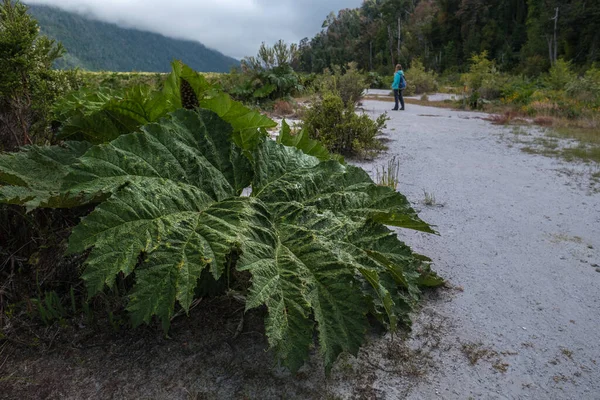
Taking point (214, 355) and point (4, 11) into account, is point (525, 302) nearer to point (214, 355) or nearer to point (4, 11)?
point (214, 355)

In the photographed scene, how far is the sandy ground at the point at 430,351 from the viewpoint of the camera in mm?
1301

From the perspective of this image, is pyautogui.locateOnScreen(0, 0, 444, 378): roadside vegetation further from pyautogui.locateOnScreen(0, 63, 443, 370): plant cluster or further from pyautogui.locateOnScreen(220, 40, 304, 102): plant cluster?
pyautogui.locateOnScreen(220, 40, 304, 102): plant cluster

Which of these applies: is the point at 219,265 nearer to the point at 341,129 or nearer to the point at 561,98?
the point at 341,129

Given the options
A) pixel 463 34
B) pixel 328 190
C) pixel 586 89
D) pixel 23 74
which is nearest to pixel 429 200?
pixel 328 190

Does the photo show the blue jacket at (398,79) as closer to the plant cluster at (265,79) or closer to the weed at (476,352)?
the plant cluster at (265,79)

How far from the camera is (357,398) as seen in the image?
1.30 meters

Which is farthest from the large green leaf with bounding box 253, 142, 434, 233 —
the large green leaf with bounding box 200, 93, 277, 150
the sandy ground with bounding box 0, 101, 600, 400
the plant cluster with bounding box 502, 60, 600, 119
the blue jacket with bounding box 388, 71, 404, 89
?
the blue jacket with bounding box 388, 71, 404, 89

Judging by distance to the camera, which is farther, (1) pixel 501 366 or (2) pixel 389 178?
(2) pixel 389 178

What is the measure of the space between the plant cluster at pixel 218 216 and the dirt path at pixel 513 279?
1.33 feet

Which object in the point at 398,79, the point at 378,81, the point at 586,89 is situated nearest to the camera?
the point at 398,79

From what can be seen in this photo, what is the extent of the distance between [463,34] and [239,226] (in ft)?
198

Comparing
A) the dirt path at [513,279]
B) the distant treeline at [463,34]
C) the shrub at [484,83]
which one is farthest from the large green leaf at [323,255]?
the distant treeline at [463,34]

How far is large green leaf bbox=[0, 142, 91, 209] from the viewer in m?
1.27

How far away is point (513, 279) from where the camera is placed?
2.25 meters
